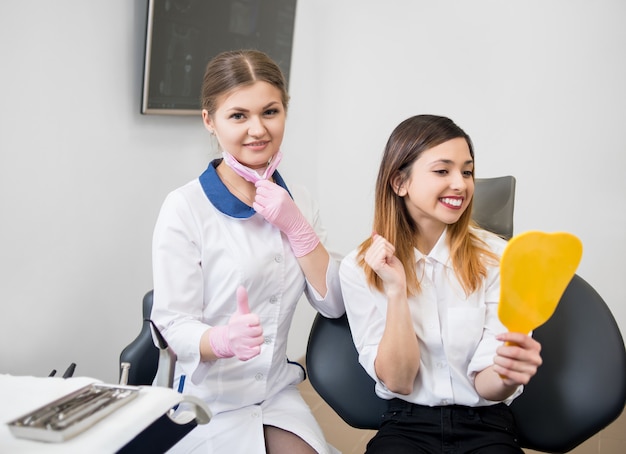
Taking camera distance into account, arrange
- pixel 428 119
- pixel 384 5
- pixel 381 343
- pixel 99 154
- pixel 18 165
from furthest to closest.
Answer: pixel 384 5
pixel 99 154
pixel 18 165
pixel 428 119
pixel 381 343

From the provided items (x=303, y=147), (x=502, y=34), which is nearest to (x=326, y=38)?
(x=303, y=147)

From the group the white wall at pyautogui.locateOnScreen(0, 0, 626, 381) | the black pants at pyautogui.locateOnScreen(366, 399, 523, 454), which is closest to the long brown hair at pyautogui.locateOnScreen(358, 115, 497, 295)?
the black pants at pyautogui.locateOnScreen(366, 399, 523, 454)

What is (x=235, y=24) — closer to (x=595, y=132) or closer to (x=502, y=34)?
(x=502, y=34)

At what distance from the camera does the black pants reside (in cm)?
130

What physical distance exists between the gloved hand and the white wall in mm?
670

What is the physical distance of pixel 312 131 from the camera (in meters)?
3.19

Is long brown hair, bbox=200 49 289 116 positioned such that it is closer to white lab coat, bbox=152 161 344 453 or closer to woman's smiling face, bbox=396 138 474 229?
white lab coat, bbox=152 161 344 453

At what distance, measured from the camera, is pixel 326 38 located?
3164mm

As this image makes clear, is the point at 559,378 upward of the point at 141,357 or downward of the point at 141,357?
upward

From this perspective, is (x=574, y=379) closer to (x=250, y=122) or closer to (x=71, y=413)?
(x=250, y=122)

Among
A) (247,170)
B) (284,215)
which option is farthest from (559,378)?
(247,170)

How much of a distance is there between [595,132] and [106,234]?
2.12 meters

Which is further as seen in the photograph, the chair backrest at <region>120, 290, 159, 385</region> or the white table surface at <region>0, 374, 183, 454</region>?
the chair backrest at <region>120, 290, 159, 385</region>

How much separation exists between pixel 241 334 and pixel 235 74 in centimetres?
61
